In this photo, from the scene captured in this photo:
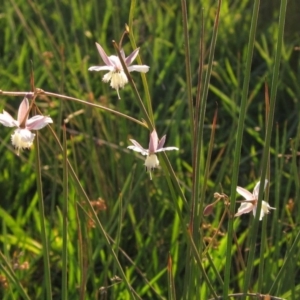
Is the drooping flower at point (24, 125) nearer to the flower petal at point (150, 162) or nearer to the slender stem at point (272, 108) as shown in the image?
the flower petal at point (150, 162)

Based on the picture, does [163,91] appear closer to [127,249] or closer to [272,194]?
[272,194]

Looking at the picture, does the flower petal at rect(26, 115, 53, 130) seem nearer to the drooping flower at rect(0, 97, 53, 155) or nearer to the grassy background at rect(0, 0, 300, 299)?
the drooping flower at rect(0, 97, 53, 155)

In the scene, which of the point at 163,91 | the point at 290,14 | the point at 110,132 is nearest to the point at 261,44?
the point at 290,14

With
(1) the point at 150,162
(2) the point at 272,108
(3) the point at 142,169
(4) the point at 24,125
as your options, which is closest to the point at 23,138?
(4) the point at 24,125

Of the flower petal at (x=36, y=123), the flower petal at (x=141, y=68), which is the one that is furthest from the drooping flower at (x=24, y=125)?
the flower petal at (x=141, y=68)

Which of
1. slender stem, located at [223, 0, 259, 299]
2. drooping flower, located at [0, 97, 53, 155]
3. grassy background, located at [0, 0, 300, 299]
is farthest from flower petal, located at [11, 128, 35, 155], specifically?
slender stem, located at [223, 0, 259, 299]

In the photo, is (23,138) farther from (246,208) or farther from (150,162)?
(246,208)
